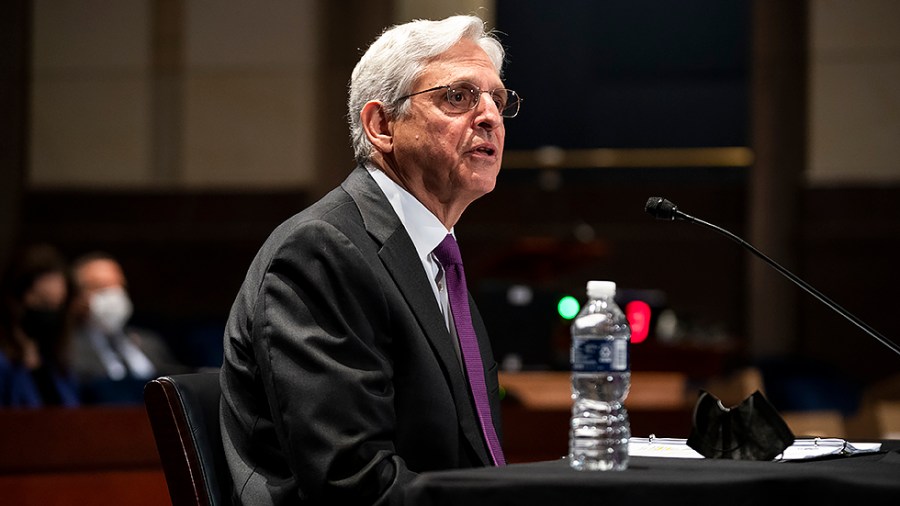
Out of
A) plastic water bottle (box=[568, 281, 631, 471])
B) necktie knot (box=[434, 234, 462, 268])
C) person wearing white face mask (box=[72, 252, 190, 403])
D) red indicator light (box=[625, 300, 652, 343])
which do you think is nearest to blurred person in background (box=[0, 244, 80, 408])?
person wearing white face mask (box=[72, 252, 190, 403])

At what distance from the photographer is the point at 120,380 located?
16.9 feet

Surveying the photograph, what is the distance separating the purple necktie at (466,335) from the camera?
86.7 inches

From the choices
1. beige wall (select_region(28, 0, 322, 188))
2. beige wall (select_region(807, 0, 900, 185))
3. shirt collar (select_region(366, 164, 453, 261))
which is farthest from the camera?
beige wall (select_region(28, 0, 322, 188))

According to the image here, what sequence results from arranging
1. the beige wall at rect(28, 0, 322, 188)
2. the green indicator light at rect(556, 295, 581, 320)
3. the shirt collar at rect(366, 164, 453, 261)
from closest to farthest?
the shirt collar at rect(366, 164, 453, 261) → the green indicator light at rect(556, 295, 581, 320) → the beige wall at rect(28, 0, 322, 188)

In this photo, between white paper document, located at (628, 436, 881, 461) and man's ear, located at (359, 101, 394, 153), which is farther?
man's ear, located at (359, 101, 394, 153)

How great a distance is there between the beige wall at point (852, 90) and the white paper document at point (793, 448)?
774 cm

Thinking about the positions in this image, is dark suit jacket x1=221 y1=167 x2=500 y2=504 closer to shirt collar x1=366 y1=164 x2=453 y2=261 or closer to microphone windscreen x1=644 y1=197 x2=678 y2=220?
shirt collar x1=366 y1=164 x2=453 y2=261

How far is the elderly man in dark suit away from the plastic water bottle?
29 centimetres

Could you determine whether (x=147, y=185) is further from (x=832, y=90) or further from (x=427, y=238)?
(x=427, y=238)

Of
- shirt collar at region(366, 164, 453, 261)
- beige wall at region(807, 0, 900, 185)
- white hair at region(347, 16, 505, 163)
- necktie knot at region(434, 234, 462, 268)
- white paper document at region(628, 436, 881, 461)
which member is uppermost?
beige wall at region(807, 0, 900, 185)

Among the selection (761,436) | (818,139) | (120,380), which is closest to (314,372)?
(761,436)

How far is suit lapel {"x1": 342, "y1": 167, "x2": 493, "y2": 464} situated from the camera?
2.14 metres

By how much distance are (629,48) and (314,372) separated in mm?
8702

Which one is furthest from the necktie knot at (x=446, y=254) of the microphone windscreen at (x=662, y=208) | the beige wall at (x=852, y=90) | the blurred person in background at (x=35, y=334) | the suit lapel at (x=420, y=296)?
the beige wall at (x=852, y=90)
